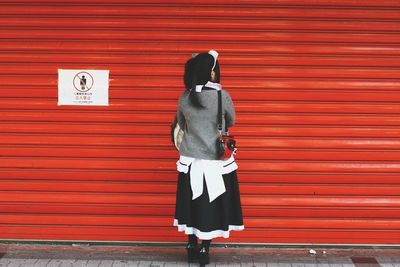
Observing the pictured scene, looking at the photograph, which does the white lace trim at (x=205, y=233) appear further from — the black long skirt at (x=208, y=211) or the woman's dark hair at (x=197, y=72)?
the woman's dark hair at (x=197, y=72)

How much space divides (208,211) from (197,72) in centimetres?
128

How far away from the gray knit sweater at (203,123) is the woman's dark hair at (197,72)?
7 centimetres

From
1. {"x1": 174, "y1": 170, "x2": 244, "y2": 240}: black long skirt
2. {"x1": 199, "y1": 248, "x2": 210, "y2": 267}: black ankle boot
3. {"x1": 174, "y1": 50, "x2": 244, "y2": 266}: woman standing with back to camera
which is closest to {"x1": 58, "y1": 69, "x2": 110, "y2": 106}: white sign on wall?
{"x1": 174, "y1": 50, "x2": 244, "y2": 266}: woman standing with back to camera

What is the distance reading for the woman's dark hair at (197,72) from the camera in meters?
4.53

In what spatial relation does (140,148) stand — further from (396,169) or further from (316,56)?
(396,169)

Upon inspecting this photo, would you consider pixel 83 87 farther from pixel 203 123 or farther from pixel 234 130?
pixel 234 130

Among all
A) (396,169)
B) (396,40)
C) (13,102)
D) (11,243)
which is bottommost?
(11,243)

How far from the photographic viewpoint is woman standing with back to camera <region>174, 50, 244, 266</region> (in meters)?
4.62

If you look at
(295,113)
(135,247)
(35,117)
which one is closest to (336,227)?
(295,113)

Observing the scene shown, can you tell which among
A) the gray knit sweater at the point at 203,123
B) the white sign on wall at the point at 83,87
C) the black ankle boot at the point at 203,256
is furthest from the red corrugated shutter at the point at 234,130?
the gray knit sweater at the point at 203,123

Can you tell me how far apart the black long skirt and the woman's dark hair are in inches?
29.0

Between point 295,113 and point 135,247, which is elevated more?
point 295,113

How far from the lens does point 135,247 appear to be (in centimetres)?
551

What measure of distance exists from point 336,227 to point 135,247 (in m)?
2.17
